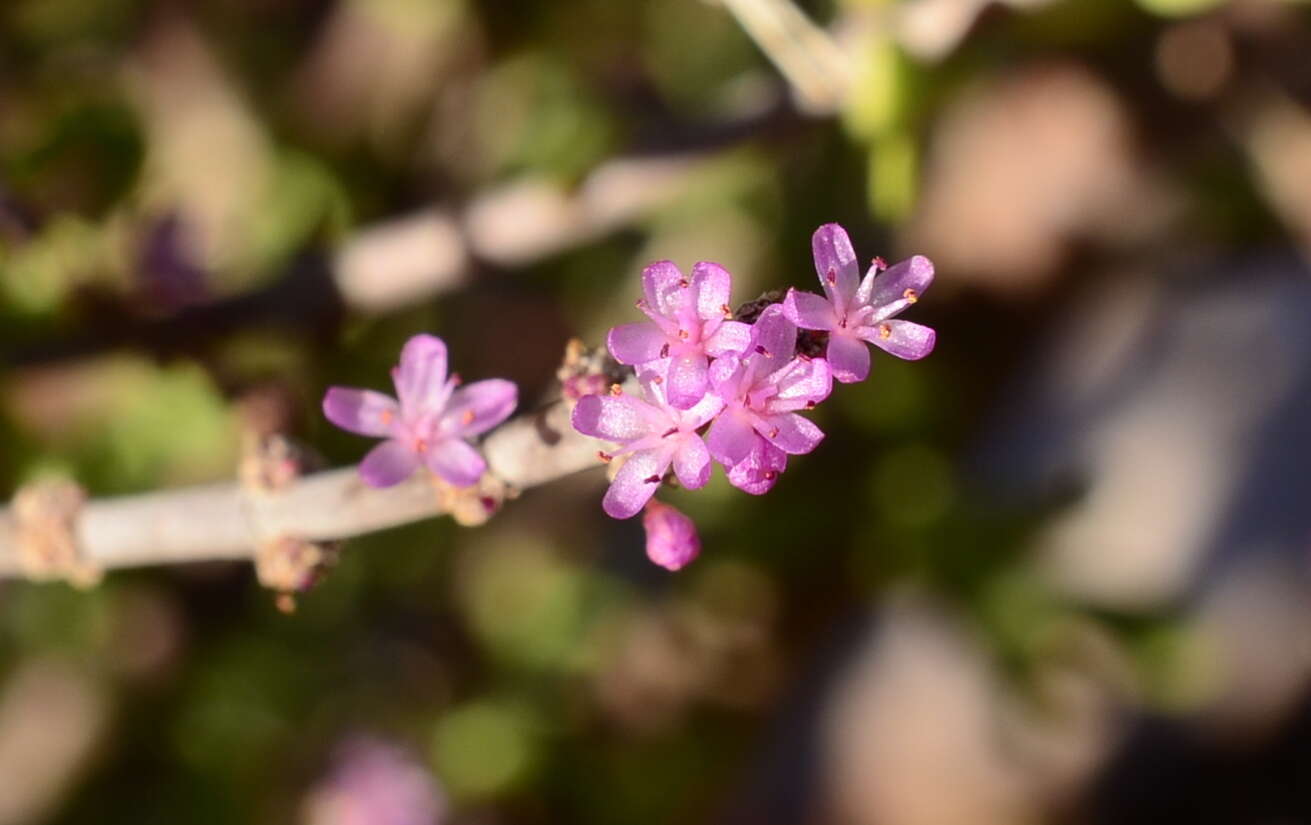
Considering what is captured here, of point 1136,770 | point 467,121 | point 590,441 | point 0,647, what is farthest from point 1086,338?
point 0,647

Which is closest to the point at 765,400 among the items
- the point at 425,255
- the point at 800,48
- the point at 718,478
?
the point at 800,48

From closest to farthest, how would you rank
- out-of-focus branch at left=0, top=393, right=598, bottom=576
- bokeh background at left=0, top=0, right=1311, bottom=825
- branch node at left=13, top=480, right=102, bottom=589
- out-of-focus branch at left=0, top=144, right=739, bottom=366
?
out-of-focus branch at left=0, top=393, right=598, bottom=576
branch node at left=13, top=480, right=102, bottom=589
out-of-focus branch at left=0, top=144, right=739, bottom=366
bokeh background at left=0, top=0, right=1311, bottom=825

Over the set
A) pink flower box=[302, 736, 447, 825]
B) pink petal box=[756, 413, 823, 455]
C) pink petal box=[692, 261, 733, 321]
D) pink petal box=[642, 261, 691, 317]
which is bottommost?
pink petal box=[756, 413, 823, 455]

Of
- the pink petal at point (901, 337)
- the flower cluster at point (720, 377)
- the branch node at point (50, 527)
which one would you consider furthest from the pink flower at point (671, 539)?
the branch node at point (50, 527)

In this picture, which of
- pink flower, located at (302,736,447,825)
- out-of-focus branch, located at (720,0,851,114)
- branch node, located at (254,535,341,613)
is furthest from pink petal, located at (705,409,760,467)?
pink flower, located at (302,736,447,825)

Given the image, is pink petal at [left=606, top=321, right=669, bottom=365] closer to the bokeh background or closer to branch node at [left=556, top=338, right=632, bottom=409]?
branch node at [left=556, top=338, right=632, bottom=409]

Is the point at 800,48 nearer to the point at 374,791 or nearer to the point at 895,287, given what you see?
the point at 895,287

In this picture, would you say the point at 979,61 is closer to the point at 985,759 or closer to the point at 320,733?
the point at 985,759

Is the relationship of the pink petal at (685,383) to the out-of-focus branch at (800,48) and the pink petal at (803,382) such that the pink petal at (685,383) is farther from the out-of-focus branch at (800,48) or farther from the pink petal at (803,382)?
the out-of-focus branch at (800,48)
